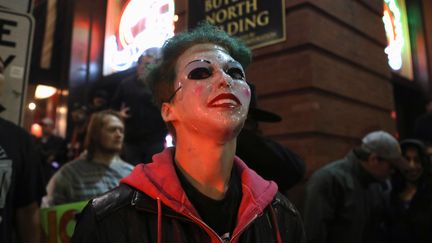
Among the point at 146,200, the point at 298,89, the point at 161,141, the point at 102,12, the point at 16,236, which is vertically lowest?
the point at 16,236

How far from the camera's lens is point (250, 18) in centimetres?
350

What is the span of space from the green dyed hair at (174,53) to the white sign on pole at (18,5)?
0.87m

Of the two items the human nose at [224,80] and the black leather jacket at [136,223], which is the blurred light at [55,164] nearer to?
A: the black leather jacket at [136,223]

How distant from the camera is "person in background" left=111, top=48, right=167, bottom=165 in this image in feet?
13.2

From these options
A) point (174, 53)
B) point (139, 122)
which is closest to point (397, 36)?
point (139, 122)

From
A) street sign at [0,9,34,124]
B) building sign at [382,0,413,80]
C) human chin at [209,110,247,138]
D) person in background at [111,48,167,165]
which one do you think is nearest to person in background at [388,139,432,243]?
building sign at [382,0,413,80]

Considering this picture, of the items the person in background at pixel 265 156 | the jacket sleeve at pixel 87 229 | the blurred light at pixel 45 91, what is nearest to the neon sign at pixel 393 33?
the person in background at pixel 265 156

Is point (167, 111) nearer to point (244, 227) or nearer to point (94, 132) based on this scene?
point (244, 227)

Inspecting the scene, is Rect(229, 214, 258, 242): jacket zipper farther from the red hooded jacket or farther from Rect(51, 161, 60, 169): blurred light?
Rect(51, 161, 60, 169): blurred light

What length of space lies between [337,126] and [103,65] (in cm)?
216

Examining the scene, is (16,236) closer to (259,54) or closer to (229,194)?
(229,194)

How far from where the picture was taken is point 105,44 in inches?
105

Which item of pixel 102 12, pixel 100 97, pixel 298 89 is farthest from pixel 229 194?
pixel 100 97

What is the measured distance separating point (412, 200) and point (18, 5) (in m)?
3.63
